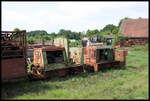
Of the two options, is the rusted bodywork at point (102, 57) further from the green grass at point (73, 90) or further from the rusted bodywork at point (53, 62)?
the green grass at point (73, 90)

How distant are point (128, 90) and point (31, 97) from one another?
378 centimetres

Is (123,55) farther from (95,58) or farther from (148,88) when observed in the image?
(148,88)

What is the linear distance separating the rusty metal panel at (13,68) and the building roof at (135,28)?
33638 mm

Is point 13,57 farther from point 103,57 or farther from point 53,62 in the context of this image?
point 103,57

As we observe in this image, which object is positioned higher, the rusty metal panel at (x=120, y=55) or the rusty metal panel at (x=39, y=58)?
the rusty metal panel at (x=39, y=58)

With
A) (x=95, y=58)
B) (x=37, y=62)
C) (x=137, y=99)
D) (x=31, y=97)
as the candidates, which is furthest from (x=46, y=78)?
(x=137, y=99)

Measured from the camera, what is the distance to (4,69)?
7305mm

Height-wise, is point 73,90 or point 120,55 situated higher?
point 120,55

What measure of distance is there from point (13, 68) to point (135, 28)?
37.0 m

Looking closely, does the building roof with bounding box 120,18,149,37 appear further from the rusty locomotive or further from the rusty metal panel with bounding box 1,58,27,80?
the rusty metal panel with bounding box 1,58,27,80

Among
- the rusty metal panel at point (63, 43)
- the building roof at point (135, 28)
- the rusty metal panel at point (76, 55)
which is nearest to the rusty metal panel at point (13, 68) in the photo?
the rusty metal panel at point (63, 43)

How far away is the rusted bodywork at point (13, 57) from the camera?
290 inches

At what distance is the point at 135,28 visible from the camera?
133ft

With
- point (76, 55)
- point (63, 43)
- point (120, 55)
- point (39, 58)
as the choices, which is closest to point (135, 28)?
point (120, 55)
